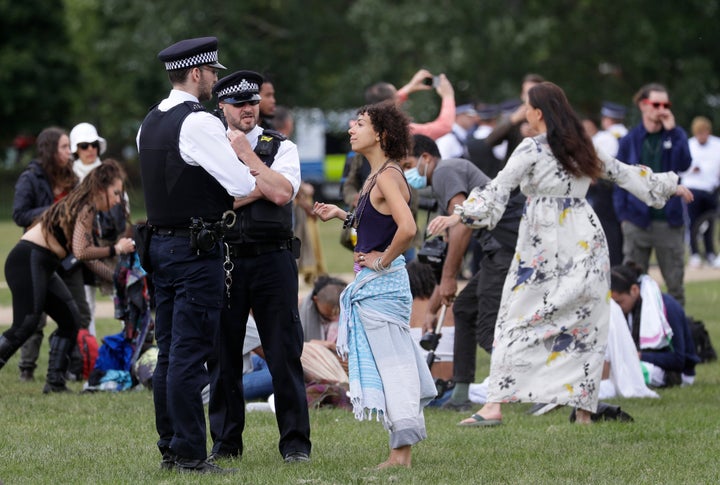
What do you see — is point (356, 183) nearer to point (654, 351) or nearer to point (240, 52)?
point (654, 351)

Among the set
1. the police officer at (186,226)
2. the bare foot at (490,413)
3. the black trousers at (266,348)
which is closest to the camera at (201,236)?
the police officer at (186,226)

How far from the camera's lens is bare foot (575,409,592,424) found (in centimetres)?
787

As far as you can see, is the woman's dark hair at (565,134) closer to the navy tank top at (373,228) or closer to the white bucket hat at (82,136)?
the navy tank top at (373,228)

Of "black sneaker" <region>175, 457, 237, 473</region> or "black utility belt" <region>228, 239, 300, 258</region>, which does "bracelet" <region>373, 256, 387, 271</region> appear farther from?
"black sneaker" <region>175, 457, 237, 473</region>

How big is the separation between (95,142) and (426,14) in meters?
20.8

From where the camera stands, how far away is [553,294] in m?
7.52

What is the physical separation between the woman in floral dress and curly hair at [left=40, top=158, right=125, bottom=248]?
10.7 feet

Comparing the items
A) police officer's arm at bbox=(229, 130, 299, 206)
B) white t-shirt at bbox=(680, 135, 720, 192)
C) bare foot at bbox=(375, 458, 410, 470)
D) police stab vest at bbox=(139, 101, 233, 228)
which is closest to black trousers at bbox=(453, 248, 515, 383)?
bare foot at bbox=(375, 458, 410, 470)

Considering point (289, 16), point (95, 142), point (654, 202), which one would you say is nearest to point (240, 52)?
point (289, 16)

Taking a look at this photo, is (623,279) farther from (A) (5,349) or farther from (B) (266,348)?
(A) (5,349)

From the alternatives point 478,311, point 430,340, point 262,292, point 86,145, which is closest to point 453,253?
point 478,311

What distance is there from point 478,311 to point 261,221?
2.58 m

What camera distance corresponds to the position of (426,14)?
101 feet

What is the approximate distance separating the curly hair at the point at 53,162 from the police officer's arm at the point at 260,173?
4.23 meters
